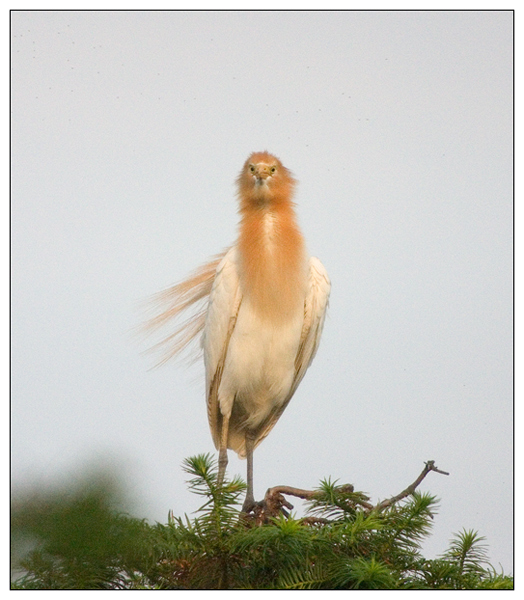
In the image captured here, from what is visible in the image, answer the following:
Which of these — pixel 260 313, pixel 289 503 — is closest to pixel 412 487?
pixel 289 503

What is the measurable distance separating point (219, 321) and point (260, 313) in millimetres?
194

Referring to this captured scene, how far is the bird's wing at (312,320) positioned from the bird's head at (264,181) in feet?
1.12

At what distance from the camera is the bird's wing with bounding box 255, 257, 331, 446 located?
3.39 metres

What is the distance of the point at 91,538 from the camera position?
109 centimetres

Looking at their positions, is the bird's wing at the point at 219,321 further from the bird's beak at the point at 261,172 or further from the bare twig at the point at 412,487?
A: the bare twig at the point at 412,487

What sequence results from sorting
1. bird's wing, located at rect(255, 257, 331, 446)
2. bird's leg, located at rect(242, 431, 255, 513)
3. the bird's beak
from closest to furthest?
1. bird's leg, located at rect(242, 431, 255, 513)
2. the bird's beak
3. bird's wing, located at rect(255, 257, 331, 446)

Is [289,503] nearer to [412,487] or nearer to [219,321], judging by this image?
[412,487]

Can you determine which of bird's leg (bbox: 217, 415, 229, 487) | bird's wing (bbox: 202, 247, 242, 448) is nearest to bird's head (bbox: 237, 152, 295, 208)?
bird's wing (bbox: 202, 247, 242, 448)

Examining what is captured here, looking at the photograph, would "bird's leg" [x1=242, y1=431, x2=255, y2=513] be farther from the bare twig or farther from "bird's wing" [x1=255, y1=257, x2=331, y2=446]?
the bare twig

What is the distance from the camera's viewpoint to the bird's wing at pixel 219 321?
334 cm

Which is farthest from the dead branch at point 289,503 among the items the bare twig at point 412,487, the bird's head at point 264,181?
the bird's head at point 264,181

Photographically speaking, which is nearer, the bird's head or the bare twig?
the bare twig

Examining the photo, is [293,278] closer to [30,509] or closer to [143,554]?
[143,554]

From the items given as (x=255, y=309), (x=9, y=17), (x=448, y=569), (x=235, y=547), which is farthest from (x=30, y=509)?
(x=9, y=17)
